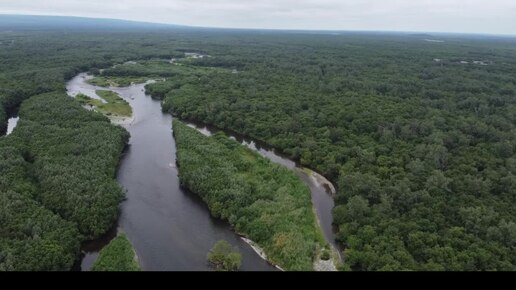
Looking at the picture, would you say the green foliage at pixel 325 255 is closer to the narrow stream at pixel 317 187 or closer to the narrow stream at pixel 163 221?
the narrow stream at pixel 317 187

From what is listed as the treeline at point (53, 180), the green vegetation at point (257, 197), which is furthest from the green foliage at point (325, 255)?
the treeline at point (53, 180)

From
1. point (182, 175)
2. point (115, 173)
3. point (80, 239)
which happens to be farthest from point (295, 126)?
point (80, 239)

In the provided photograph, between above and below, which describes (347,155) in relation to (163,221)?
above

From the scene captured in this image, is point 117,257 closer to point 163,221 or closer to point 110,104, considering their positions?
point 163,221

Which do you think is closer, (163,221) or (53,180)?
(163,221)

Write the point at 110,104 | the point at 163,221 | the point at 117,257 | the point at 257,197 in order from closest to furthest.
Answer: the point at 117,257, the point at 163,221, the point at 257,197, the point at 110,104

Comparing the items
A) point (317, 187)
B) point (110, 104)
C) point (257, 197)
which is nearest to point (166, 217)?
point (257, 197)
